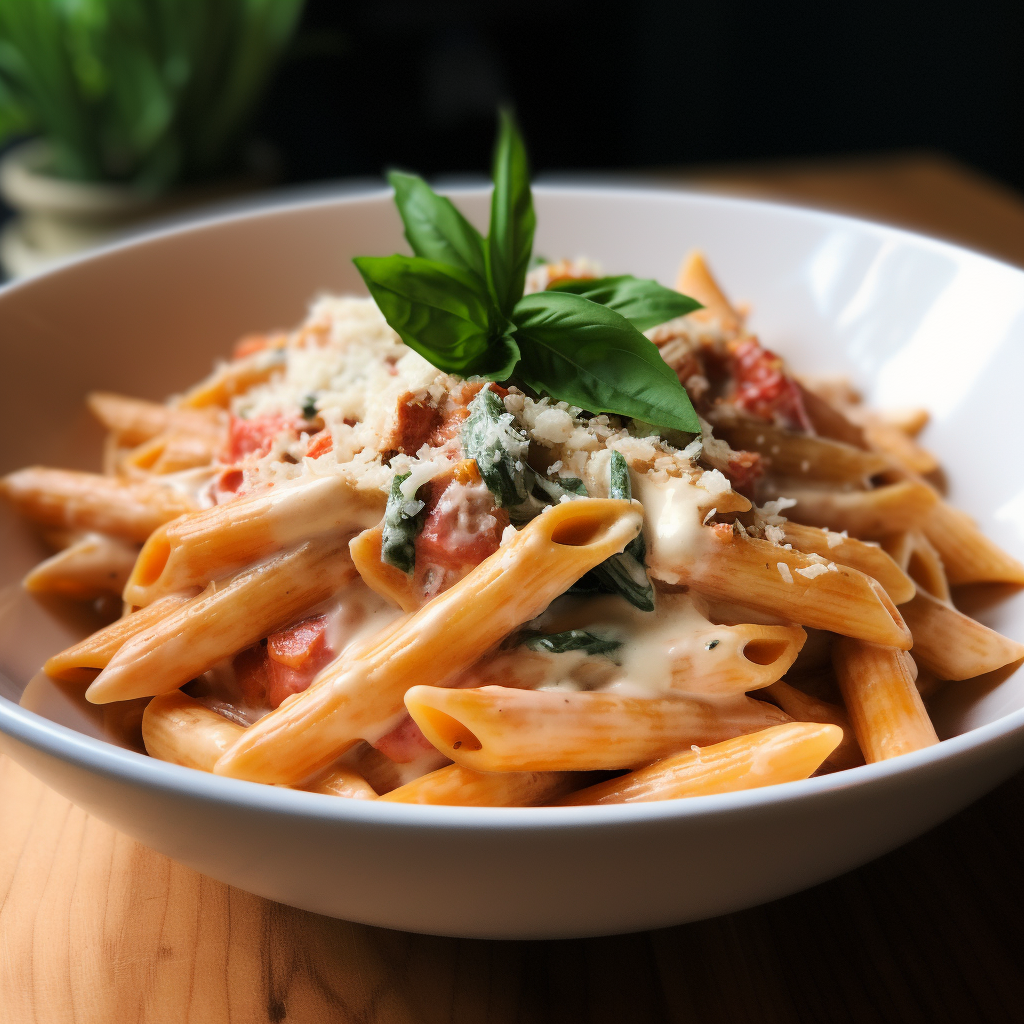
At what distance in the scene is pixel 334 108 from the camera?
6676mm

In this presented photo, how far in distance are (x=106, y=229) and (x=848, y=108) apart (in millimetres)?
4770

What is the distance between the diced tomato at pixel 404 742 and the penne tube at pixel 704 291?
1162mm

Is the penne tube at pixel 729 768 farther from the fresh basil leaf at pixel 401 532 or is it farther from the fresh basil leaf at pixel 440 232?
the fresh basil leaf at pixel 440 232

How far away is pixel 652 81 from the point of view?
689 cm

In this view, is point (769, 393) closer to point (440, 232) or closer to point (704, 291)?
point (704, 291)

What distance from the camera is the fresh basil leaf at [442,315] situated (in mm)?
1665

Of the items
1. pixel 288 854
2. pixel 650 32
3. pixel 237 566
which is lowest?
pixel 650 32

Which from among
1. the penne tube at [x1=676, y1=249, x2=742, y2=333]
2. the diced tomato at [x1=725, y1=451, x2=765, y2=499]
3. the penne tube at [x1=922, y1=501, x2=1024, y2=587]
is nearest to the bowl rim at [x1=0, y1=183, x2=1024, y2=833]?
the diced tomato at [x1=725, y1=451, x2=765, y2=499]

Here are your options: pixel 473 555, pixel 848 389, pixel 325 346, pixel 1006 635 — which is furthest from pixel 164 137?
pixel 1006 635

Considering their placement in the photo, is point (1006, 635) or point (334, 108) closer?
point (1006, 635)

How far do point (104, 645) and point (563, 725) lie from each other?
769 mm

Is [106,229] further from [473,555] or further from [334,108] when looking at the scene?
[473,555]

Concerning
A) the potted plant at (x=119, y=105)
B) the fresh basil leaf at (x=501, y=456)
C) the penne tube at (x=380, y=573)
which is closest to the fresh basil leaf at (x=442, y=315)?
the fresh basil leaf at (x=501, y=456)

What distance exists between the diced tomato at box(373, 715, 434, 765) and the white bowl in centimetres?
28
